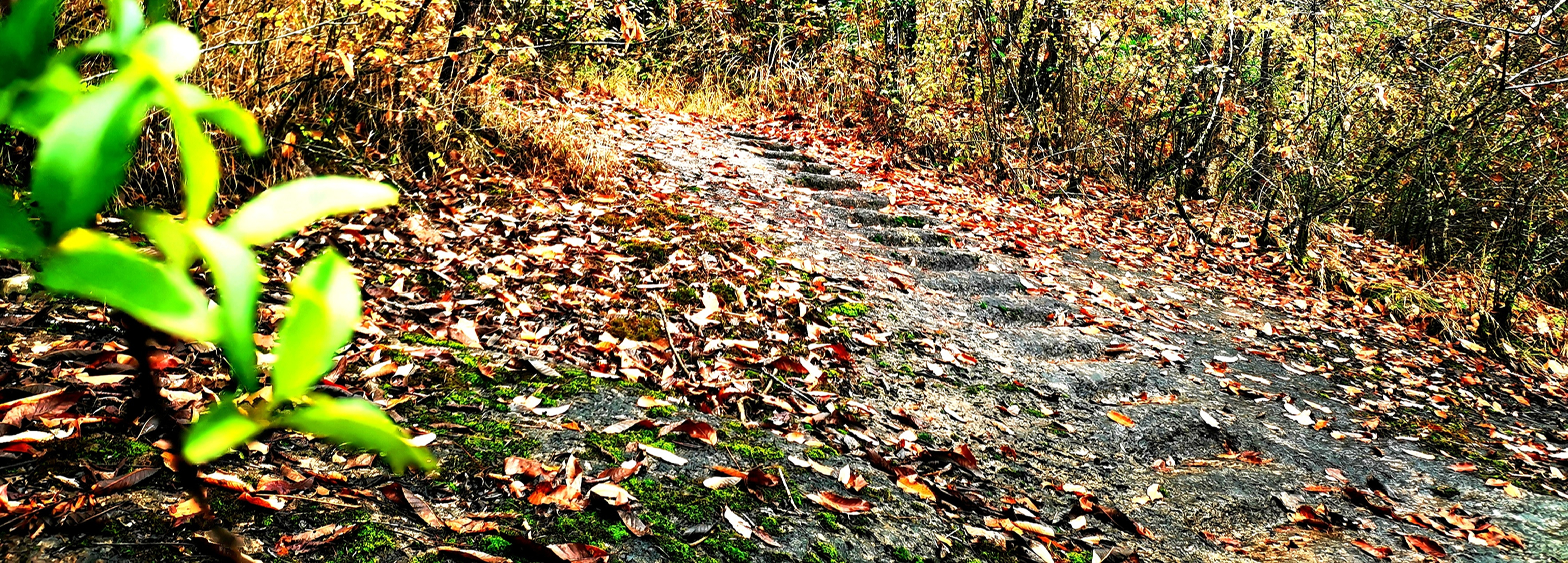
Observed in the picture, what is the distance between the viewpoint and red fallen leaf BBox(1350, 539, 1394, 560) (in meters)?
2.83

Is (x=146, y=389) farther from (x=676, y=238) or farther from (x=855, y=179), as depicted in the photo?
(x=855, y=179)

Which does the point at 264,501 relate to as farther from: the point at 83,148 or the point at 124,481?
the point at 83,148

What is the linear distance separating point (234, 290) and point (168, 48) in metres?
0.10

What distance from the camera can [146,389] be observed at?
1.39 feet

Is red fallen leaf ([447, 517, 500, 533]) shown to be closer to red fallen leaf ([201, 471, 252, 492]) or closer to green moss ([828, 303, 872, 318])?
red fallen leaf ([201, 471, 252, 492])

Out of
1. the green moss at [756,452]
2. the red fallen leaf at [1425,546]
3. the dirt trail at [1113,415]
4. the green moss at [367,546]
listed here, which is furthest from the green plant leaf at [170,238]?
the red fallen leaf at [1425,546]

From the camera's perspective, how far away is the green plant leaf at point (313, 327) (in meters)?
0.26

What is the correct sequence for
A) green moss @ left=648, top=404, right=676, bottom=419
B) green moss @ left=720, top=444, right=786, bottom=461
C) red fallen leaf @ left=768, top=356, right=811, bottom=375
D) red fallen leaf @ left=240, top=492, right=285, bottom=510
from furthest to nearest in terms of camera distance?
red fallen leaf @ left=768, top=356, right=811, bottom=375 < green moss @ left=648, top=404, right=676, bottom=419 < green moss @ left=720, top=444, right=786, bottom=461 < red fallen leaf @ left=240, top=492, right=285, bottom=510

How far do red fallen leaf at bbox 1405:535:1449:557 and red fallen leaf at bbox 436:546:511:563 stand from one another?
10.0 feet

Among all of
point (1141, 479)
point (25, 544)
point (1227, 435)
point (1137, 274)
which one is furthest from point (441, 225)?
point (1137, 274)

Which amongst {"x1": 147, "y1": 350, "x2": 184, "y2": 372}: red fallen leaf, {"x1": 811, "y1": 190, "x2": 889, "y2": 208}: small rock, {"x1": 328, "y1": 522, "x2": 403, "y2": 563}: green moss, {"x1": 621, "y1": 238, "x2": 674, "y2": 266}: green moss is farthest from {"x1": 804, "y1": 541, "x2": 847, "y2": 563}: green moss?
{"x1": 811, "y1": 190, "x2": 889, "y2": 208}: small rock

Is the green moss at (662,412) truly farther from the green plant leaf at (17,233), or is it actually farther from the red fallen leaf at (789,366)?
the green plant leaf at (17,233)

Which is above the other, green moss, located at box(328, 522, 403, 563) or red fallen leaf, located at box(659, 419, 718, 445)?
green moss, located at box(328, 522, 403, 563)

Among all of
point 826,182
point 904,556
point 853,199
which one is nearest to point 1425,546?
point 904,556
